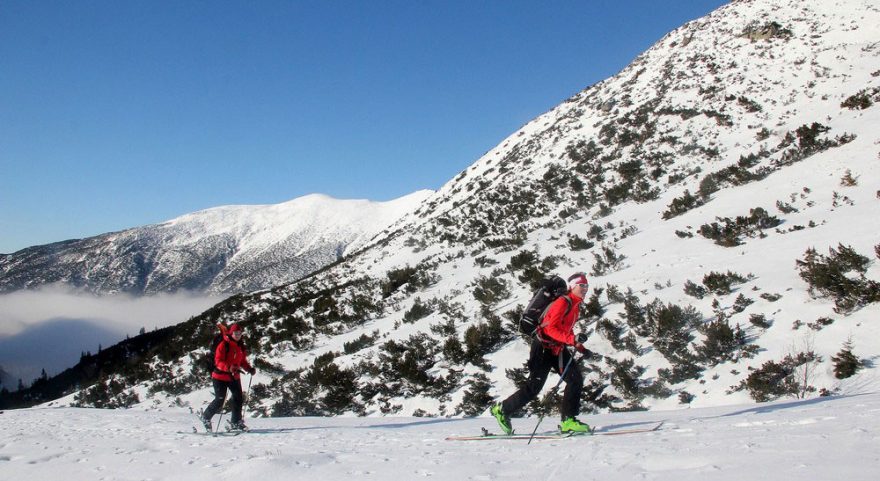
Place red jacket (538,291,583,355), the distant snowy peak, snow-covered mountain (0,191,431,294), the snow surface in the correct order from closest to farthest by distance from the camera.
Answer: the snow surface, red jacket (538,291,583,355), snow-covered mountain (0,191,431,294), the distant snowy peak

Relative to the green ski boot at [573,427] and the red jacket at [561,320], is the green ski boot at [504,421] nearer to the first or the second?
the green ski boot at [573,427]

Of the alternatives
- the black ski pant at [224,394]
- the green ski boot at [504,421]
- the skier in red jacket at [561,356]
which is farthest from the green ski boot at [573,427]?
the black ski pant at [224,394]

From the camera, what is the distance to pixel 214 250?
5344 inches

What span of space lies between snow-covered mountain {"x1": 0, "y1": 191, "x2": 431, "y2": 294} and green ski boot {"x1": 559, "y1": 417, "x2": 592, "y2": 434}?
4110 inches

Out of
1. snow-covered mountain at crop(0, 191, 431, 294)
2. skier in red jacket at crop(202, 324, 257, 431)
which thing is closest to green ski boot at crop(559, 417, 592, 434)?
skier in red jacket at crop(202, 324, 257, 431)

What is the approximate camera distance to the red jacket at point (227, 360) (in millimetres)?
7574

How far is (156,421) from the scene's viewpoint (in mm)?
8539

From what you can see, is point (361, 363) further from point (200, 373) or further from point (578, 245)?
point (578, 245)

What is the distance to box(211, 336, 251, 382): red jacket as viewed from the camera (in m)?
7.57

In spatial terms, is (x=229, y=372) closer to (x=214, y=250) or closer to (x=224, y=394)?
(x=224, y=394)

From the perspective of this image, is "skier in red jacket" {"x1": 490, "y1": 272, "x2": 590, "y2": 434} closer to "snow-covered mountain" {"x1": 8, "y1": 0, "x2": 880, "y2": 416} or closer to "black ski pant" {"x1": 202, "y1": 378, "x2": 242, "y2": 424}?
"snow-covered mountain" {"x1": 8, "y1": 0, "x2": 880, "y2": 416}

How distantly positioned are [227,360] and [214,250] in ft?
465

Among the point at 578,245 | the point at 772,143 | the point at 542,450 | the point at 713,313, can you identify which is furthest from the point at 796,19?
the point at 542,450

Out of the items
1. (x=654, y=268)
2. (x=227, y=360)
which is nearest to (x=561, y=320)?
(x=227, y=360)
